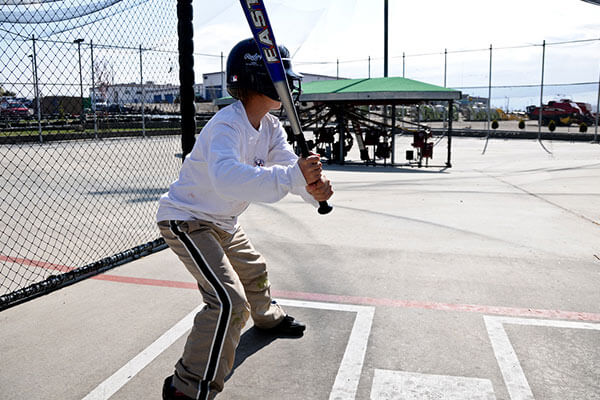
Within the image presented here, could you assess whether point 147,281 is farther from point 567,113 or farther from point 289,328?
point 567,113

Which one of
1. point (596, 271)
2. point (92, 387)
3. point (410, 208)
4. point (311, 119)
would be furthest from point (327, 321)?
point (311, 119)

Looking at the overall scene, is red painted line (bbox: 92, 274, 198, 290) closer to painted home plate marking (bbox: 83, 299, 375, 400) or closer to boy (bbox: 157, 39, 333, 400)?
painted home plate marking (bbox: 83, 299, 375, 400)

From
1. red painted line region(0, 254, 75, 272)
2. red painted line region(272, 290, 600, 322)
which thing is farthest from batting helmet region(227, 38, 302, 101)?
red painted line region(0, 254, 75, 272)

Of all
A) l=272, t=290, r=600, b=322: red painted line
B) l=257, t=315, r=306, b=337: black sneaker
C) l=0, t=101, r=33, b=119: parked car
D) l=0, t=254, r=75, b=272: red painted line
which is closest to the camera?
l=257, t=315, r=306, b=337: black sneaker

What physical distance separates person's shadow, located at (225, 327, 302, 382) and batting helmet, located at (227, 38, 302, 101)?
1554 mm

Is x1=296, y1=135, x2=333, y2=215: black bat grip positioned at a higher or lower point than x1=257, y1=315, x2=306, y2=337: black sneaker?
higher

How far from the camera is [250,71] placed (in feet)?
8.22

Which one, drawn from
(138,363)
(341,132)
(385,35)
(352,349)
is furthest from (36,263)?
(385,35)

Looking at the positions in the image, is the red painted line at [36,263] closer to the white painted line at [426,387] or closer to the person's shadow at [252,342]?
the person's shadow at [252,342]

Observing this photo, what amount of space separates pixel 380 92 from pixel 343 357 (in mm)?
11455

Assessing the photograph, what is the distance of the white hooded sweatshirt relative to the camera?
2.18 metres

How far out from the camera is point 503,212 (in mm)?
7266

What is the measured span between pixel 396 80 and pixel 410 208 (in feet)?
29.6

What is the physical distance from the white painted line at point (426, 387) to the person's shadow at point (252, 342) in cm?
75
